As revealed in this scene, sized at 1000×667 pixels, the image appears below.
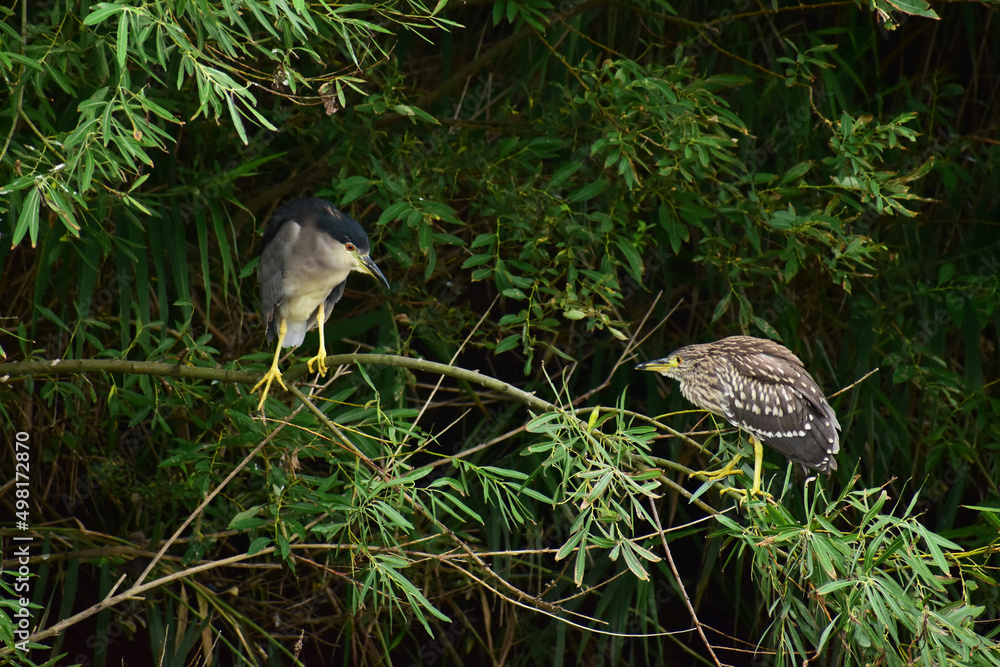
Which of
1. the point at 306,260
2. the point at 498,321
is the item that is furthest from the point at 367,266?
the point at 498,321

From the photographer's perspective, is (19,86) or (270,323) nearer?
(19,86)

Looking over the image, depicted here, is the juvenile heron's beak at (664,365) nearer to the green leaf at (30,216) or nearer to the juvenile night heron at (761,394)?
the juvenile night heron at (761,394)

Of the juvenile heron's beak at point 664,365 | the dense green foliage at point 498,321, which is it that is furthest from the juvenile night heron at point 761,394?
the dense green foliage at point 498,321

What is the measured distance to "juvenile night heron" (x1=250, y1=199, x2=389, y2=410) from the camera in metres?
2.76

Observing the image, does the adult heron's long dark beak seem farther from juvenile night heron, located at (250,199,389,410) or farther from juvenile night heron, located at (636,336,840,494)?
juvenile night heron, located at (636,336,840,494)

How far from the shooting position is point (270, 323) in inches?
118

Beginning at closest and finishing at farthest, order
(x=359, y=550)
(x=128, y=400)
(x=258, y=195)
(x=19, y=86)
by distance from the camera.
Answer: (x=19, y=86)
(x=359, y=550)
(x=128, y=400)
(x=258, y=195)

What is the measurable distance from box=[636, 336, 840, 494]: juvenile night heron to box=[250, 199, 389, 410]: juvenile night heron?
2.76 feet

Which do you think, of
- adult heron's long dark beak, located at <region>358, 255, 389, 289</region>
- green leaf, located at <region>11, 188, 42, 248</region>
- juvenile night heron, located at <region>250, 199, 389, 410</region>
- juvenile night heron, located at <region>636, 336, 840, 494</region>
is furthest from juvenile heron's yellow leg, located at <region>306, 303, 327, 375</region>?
juvenile night heron, located at <region>636, 336, 840, 494</region>

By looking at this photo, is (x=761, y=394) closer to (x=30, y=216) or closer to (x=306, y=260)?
(x=306, y=260)

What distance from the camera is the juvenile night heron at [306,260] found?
9.07 feet

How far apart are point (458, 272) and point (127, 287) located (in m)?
1.23

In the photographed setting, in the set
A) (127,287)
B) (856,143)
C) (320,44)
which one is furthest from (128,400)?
(856,143)

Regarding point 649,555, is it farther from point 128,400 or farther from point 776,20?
point 776,20
